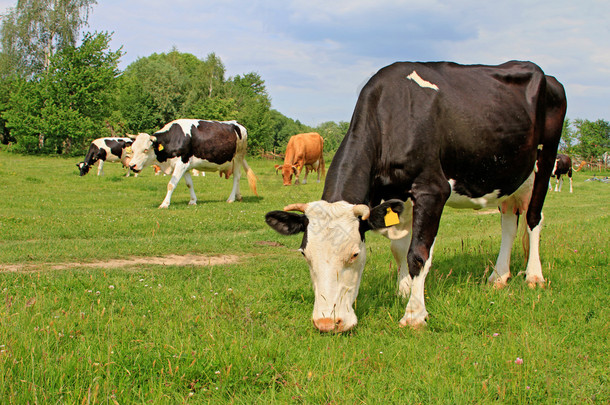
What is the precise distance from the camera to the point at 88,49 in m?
42.2

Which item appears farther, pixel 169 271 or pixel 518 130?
pixel 169 271

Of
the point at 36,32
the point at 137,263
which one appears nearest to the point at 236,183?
the point at 137,263

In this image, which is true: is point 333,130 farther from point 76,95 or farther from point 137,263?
point 137,263

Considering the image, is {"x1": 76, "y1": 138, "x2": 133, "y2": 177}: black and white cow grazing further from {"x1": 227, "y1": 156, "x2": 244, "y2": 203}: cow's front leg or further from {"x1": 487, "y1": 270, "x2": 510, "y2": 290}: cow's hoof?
{"x1": 487, "y1": 270, "x2": 510, "y2": 290}: cow's hoof

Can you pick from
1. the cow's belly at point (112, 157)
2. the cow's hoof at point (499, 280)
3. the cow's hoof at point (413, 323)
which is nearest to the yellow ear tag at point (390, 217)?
the cow's hoof at point (413, 323)

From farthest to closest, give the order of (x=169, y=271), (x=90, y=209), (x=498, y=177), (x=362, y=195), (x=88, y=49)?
1. (x=88, y=49)
2. (x=90, y=209)
3. (x=169, y=271)
4. (x=498, y=177)
5. (x=362, y=195)

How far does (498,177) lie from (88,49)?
43.6 meters

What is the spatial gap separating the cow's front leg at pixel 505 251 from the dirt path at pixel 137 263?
3.83 metres

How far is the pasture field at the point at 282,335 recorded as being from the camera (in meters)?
3.22

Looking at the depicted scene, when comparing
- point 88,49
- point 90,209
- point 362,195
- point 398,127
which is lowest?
point 90,209

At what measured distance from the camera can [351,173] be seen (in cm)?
491

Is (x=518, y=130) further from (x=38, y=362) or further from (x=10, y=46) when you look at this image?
(x=10, y=46)

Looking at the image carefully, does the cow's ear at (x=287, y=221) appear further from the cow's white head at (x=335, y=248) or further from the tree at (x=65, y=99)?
the tree at (x=65, y=99)

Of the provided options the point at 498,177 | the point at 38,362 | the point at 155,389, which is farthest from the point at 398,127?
the point at 38,362
